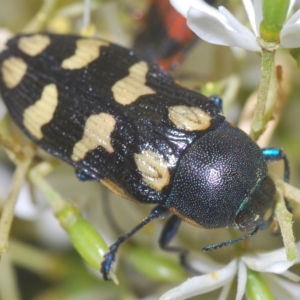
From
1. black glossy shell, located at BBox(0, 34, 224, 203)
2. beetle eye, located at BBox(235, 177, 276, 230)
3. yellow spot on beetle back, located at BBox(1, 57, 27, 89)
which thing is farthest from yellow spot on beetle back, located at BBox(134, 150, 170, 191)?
yellow spot on beetle back, located at BBox(1, 57, 27, 89)

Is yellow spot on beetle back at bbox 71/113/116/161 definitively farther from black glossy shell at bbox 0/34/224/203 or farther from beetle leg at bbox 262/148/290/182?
beetle leg at bbox 262/148/290/182

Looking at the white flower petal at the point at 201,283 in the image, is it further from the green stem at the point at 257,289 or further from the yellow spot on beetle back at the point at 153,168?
the yellow spot on beetle back at the point at 153,168

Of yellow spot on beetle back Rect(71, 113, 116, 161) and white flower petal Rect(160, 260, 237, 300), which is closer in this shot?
white flower petal Rect(160, 260, 237, 300)

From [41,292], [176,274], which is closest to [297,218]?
[176,274]

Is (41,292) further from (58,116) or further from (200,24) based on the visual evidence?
(200,24)

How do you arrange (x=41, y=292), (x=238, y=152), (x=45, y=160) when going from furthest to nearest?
(x=41, y=292)
(x=45, y=160)
(x=238, y=152)

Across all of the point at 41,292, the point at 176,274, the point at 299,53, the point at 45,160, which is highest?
the point at 299,53

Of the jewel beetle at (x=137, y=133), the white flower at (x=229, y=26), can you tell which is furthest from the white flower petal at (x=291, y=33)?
the jewel beetle at (x=137, y=133)
